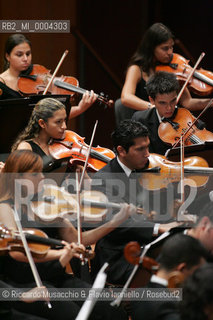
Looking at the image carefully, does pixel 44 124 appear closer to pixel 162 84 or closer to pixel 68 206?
pixel 162 84

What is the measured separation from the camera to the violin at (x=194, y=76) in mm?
3035

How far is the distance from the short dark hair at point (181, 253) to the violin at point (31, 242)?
0.95 ft

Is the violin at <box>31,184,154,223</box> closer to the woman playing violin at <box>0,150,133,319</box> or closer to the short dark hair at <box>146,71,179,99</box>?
the woman playing violin at <box>0,150,133,319</box>

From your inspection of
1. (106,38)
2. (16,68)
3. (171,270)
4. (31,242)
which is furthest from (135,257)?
(106,38)

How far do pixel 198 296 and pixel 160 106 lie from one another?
151 cm

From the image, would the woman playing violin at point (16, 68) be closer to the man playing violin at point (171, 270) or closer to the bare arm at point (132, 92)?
the bare arm at point (132, 92)

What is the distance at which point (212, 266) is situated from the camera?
137 centimetres

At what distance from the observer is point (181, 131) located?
2.64 meters

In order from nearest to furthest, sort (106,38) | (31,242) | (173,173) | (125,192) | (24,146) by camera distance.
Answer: (31,242) → (125,192) → (173,173) → (24,146) → (106,38)

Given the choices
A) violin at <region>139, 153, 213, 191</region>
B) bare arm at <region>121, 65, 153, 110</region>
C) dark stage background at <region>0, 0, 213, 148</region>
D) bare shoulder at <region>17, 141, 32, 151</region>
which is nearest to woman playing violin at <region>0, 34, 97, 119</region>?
bare arm at <region>121, 65, 153, 110</region>

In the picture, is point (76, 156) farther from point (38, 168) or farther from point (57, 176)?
point (38, 168)

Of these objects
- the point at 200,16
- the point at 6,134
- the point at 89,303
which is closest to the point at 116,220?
the point at 89,303

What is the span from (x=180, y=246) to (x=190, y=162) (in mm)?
827

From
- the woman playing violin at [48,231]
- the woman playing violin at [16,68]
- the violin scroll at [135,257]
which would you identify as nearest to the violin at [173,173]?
the woman playing violin at [48,231]
